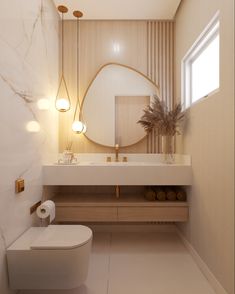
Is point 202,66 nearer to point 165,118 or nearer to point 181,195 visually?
point 165,118

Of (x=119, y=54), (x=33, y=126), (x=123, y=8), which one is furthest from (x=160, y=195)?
(x=123, y=8)

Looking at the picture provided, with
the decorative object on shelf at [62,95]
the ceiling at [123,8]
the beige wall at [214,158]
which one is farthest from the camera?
the decorative object on shelf at [62,95]

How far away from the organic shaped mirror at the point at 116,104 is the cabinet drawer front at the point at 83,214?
83 centimetres

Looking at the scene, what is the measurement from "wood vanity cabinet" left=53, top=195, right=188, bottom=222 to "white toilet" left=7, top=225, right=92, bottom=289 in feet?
2.34

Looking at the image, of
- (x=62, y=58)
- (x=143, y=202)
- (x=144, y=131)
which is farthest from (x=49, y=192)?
(x=62, y=58)

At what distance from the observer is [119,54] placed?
9.09ft

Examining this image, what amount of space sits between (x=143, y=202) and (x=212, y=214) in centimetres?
73

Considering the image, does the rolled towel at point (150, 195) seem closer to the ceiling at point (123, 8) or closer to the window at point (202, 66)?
the window at point (202, 66)

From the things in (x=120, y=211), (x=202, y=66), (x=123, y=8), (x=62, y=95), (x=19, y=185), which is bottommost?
(x=120, y=211)

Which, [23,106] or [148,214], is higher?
[23,106]

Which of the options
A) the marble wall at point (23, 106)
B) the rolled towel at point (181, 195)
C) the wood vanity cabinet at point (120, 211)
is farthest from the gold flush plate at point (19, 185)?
the rolled towel at point (181, 195)

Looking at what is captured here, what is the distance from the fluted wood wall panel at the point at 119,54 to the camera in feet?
9.05

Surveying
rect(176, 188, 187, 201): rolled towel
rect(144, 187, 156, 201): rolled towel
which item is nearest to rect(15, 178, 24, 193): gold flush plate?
rect(144, 187, 156, 201): rolled towel

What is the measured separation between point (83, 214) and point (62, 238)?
0.68 m
